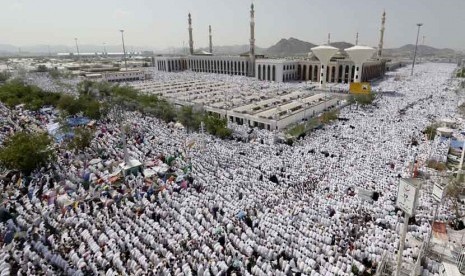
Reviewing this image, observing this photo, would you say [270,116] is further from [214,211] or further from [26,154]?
[26,154]

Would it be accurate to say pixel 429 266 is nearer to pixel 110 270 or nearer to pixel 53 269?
pixel 110 270

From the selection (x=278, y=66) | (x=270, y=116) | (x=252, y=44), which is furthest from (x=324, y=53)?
(x=270, y=116)

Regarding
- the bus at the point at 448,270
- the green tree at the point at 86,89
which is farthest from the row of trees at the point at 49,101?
the bus at the point at 448,270

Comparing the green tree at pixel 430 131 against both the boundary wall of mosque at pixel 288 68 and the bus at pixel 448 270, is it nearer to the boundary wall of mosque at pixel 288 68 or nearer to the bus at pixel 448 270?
the bus at pixel 448 270

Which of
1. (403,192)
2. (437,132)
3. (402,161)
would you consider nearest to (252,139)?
(402,161)

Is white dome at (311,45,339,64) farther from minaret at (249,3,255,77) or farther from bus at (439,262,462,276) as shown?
bus at (439,262,462,276)
